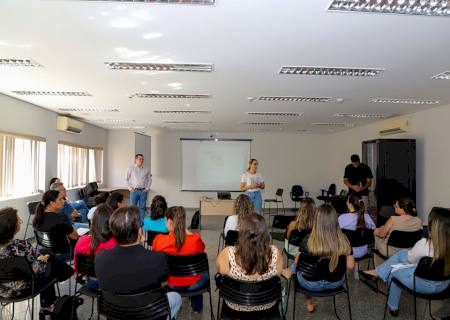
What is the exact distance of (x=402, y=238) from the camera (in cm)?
356

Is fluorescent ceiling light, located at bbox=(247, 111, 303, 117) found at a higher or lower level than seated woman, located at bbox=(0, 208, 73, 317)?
higher

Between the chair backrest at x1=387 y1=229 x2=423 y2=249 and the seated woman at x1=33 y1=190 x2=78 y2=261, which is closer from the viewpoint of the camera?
the seated woman at x1=33 y1=190 x2=78 y2=261

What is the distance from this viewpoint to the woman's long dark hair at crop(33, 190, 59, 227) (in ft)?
11.4

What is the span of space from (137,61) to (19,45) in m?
1.10

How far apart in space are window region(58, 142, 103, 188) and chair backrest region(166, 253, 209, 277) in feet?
19.7

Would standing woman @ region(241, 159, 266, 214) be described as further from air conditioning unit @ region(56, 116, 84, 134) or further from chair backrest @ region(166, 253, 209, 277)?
air conditioning unit @ region(56, 116, 84, 134)

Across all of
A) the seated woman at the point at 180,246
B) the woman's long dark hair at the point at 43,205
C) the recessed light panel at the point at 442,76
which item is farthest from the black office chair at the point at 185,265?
the recessed light panel at the point at 442,76

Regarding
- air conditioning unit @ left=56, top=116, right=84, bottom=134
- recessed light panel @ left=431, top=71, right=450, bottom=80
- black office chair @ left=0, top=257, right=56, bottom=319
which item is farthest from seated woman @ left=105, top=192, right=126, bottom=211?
recessed light panel @ left=431, top=71, right=450, bottom=80

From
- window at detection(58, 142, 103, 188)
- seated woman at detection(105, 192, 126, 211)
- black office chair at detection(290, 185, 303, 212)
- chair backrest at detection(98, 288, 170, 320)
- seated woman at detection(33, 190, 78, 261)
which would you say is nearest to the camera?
chair backrest at detection(98, 288, 170, 320)

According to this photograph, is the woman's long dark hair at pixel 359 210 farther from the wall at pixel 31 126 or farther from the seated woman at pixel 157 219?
the wall at pixel 31 126

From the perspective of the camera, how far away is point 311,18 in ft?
8.14

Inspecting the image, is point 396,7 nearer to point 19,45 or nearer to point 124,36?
point 124,36

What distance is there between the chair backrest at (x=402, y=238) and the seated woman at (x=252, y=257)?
199cm

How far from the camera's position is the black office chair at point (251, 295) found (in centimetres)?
215
